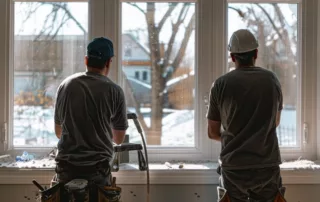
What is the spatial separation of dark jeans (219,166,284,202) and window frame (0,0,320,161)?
2.88 ft

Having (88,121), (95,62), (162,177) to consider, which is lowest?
(162,177)

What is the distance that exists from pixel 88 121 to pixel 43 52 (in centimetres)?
111

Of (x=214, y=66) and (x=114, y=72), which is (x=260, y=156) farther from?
(x=114, y=72)

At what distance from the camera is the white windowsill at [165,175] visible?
2.64m

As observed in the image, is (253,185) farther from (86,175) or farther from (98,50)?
(98,50)

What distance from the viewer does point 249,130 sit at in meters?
2.01

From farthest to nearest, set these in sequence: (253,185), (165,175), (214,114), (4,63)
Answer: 1. (4,63)
2. (165,175)
3. (214,114)
4. (253,185)

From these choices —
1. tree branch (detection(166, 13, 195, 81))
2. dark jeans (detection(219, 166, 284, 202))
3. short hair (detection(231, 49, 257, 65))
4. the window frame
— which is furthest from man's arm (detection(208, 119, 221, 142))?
tree branch (detection(166, 13, 195, 81))

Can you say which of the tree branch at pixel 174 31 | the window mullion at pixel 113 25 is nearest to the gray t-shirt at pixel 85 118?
the window mullion at pixel 113 25

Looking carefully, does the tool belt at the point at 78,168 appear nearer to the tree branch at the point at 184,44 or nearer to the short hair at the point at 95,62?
the short hair at the point at 95,62

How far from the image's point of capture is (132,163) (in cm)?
284

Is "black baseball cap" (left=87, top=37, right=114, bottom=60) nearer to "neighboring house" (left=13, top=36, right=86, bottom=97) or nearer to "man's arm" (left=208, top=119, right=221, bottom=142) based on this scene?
"man's arm" (left=208, top=119, right=221, bottom=142)

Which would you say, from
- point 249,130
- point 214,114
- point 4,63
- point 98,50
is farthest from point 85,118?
point 4,63

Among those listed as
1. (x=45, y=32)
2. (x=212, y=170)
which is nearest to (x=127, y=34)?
(x=45, y=32)
